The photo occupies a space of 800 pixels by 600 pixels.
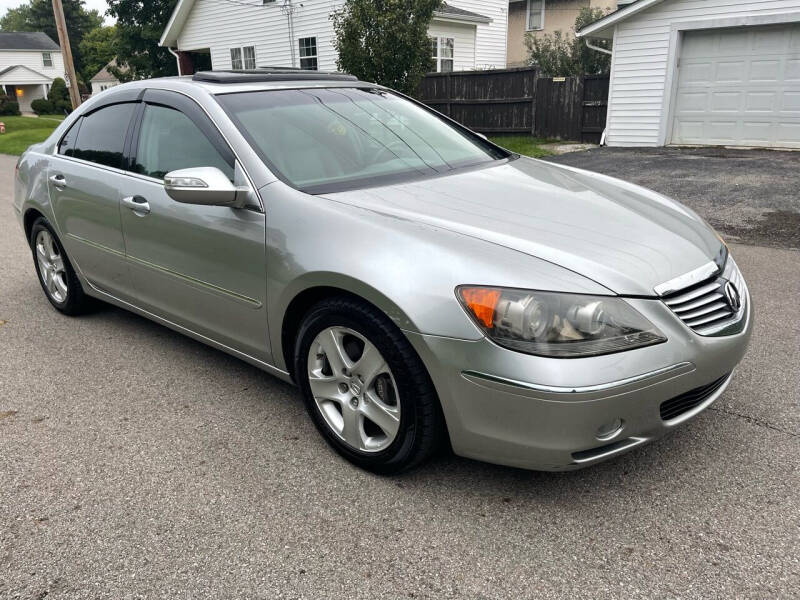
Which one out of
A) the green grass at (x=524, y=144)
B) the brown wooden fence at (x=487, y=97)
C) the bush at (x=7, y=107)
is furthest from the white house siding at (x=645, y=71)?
the bush at (x=7, y=107)

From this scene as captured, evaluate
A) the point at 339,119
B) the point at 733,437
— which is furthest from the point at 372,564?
the point at 339,119

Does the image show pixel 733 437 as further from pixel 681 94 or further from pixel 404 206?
pixel 681 94

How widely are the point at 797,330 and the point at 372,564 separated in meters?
3.31

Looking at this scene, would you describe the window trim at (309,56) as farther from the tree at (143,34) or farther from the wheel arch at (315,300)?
the wheel arch at (315,300)

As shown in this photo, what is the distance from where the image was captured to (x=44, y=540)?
8.23 ft

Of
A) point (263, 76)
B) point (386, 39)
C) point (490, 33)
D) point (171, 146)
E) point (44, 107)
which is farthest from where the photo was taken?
point (44, 107)

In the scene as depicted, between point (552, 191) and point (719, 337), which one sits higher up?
point (552, 191)

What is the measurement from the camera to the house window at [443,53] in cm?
2122

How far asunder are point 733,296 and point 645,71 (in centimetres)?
1355

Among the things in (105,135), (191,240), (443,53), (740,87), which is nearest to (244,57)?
(443,53)

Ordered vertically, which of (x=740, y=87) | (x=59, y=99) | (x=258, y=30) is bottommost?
(x=59, y=99)

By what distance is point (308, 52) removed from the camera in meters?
22.1

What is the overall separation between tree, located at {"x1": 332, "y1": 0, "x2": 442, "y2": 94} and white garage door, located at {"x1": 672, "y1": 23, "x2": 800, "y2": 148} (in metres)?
5.57

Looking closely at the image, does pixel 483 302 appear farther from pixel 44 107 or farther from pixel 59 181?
pixel 44 107
